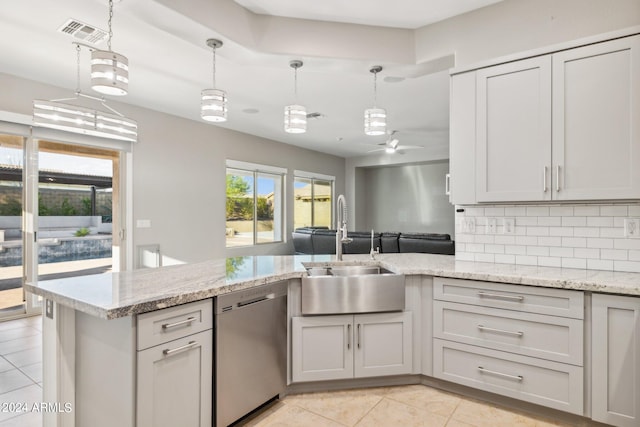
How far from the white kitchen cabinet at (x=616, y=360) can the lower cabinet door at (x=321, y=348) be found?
1375 mm

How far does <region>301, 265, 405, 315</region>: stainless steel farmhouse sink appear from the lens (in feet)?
7.61

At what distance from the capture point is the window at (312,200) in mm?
8188

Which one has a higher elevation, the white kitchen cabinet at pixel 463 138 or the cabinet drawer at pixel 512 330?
the white kitchen cabinet at pixel 463 138

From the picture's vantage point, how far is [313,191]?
28.4 ft

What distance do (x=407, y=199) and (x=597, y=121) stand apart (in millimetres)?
7382

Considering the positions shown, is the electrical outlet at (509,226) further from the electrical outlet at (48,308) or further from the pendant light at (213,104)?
the electrical outlet at (48,308)

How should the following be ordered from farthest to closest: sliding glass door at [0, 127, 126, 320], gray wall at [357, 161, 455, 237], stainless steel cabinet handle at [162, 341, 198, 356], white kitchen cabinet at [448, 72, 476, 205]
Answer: gray wall at [357, 161, 455, 237] → sliding glass door at [0, 127, 126, 320] → white kitchen cabinet at [448, 72, 476, 205] → stainless steel cabinet handle at [162, 341, 198, 356]

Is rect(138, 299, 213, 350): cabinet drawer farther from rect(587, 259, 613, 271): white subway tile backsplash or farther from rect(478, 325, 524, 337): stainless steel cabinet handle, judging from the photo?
rect(587, 259, 613, 271): white subway tile backsplash

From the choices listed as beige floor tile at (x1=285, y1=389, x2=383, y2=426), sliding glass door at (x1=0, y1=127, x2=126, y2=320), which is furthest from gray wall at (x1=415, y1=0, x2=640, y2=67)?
sliding glass door at (x1=0, y1=127, x2=126, y2=320)

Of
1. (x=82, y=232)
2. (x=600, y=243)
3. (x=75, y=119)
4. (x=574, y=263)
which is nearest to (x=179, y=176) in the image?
(x=82, y=232)

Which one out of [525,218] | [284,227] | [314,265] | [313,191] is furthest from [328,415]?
[313,191]

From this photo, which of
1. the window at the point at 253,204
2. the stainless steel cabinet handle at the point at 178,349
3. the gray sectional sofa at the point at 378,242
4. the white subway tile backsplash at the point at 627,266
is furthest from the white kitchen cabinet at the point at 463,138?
the window at the point at 253,204

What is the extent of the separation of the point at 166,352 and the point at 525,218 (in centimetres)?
253

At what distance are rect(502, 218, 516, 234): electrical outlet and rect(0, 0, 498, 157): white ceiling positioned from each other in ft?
4.59
